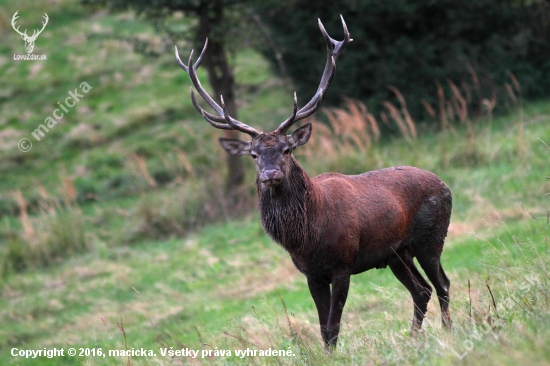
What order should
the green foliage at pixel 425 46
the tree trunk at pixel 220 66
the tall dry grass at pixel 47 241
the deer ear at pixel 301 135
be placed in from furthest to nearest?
the green foliage at pixel 425 46
the tree trunk at pixel 220 66
the tall dry grass at pixel 47 241
the deer ear at pixel 301 135

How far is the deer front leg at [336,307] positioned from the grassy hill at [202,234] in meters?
0.14

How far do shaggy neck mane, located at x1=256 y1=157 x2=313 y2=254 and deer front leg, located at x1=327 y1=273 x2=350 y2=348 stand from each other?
0.47 meters

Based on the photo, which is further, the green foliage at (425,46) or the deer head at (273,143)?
the green foliage at (425,46)

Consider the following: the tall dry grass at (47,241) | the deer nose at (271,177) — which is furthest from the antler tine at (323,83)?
the tall dry grass at (47,241)

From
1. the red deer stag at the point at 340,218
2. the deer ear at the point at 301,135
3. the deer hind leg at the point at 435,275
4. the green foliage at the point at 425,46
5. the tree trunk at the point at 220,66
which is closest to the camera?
the red deer stag at the point at 340,218

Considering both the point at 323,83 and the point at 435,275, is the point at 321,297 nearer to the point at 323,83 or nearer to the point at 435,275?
the point at 435,275

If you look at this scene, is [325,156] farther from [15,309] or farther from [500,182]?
[15,309]

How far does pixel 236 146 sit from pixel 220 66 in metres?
8.25

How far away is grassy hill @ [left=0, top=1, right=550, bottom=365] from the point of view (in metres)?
6.00

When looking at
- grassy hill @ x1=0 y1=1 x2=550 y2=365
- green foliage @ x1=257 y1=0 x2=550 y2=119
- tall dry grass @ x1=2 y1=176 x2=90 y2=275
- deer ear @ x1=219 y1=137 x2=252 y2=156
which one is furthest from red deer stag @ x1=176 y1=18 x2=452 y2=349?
green foliage @ x1=257 y1=0 x2=550 y2=119

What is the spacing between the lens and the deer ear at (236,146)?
6.73 m

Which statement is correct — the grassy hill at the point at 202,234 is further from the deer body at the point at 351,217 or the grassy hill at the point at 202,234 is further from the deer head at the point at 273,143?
the deer head at the point at 273,143

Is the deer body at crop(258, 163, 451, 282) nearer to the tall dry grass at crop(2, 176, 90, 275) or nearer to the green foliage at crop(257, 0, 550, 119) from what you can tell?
the tall dry grass at crop(2, 176, 90, 275)

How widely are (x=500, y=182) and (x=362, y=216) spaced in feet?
21.1
